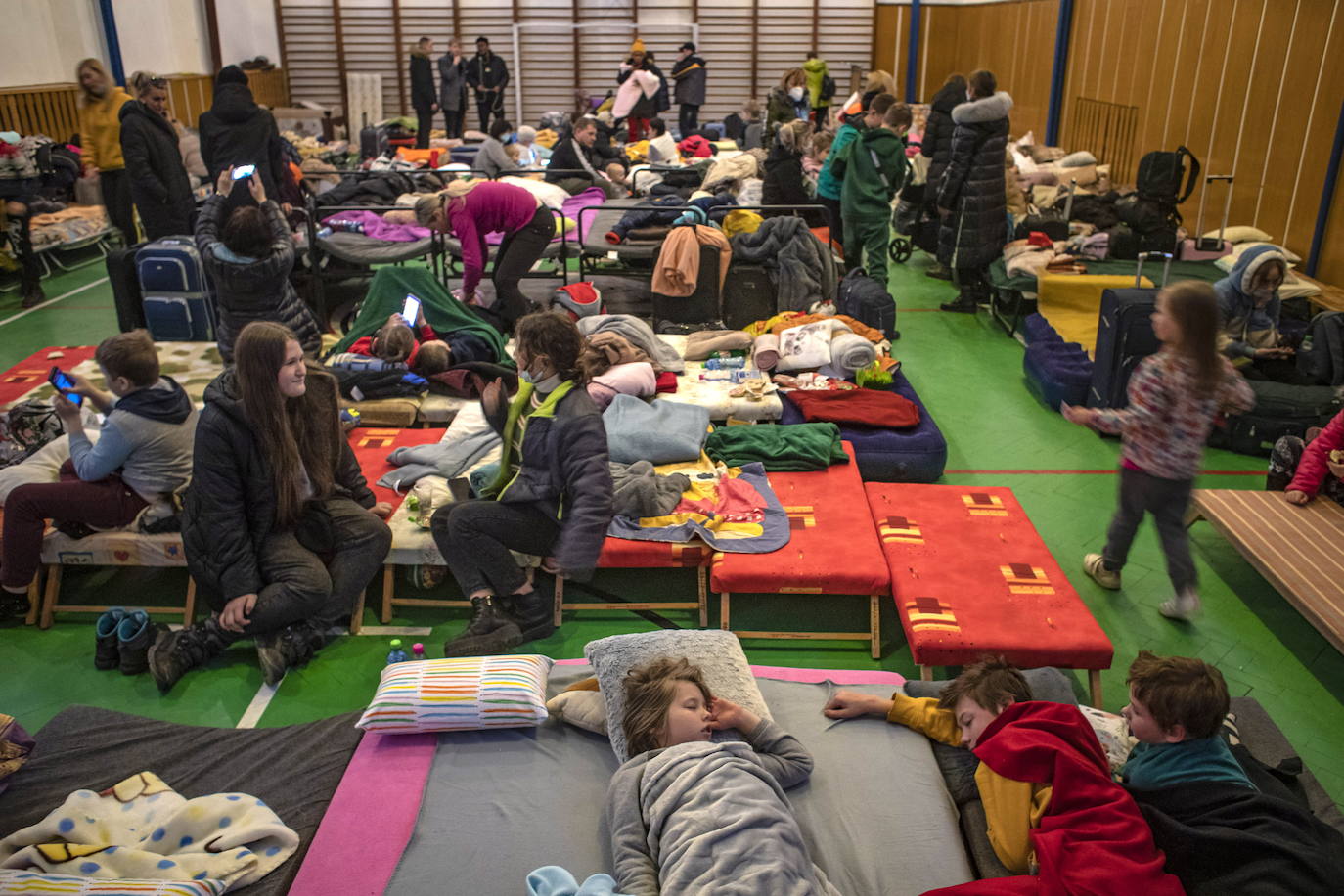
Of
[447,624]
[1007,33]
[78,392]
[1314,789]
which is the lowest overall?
[447,624]

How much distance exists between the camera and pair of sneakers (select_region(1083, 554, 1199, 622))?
402 centimetres

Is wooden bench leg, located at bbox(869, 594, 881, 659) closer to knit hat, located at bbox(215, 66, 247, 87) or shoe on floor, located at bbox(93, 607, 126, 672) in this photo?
shoe on floor, located at bbox(93, 607, 126, 672)

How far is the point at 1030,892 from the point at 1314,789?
3.61ft

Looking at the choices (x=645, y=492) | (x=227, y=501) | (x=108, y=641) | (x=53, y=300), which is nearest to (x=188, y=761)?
(x=227, y=501)

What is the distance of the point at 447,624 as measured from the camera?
4.21 meters

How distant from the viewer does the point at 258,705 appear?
3715mm

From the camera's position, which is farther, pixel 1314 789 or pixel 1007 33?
pixel 1007 33

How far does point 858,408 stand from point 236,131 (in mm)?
5012

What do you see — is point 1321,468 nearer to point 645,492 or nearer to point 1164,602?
point 1164,602

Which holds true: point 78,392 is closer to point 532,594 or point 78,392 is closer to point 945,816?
point 532,594

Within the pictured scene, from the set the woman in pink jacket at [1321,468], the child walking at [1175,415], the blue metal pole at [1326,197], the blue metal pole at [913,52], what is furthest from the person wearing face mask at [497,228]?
the blue metal pole at [913,52]

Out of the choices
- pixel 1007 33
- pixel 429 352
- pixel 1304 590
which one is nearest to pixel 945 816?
pixel 1304 590

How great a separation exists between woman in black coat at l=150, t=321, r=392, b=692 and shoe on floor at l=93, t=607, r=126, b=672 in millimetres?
180

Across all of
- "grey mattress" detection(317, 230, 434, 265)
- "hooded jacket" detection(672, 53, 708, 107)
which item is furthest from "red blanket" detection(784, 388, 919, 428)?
"hooded jacket" detection(672, 53, 708, 107)
